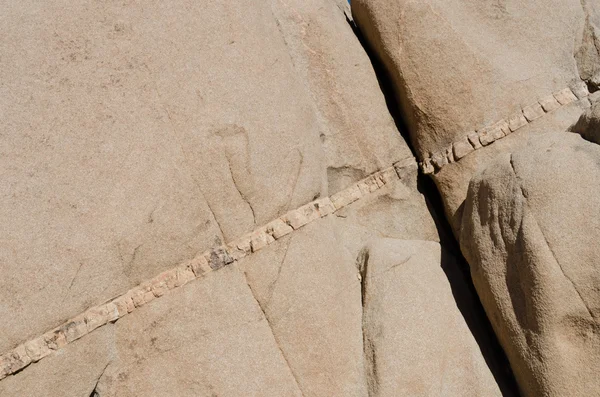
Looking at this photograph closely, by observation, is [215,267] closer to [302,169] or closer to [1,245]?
[302,169]

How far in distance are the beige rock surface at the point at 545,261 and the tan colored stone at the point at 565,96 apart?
0.83 metres

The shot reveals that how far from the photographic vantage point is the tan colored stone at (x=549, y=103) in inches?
209

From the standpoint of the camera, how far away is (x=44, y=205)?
163 inches

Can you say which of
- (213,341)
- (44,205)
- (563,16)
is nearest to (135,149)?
(44,205)

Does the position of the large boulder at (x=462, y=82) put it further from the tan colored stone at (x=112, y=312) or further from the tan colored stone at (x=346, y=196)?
the tan colored stone at (x=112, y=312)

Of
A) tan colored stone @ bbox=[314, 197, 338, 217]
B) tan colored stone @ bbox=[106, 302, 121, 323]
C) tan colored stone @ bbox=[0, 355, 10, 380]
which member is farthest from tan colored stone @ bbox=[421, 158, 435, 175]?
tan colored stone @ bbox=[0, 355, 10, 380]

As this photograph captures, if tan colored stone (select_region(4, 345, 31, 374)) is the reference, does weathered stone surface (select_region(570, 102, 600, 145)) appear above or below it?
below

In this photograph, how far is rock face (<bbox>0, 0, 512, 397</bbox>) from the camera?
4.12 m

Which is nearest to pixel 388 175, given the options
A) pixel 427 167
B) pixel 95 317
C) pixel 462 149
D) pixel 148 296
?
pixel 427 167

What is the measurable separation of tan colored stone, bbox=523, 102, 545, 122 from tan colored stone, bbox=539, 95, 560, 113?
0.03 m

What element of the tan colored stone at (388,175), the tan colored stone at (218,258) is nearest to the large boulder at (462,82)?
the tan colored stone at (388,175)

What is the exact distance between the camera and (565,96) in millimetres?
5395

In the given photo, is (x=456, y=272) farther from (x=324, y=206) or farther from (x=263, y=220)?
(x=263, y=220)

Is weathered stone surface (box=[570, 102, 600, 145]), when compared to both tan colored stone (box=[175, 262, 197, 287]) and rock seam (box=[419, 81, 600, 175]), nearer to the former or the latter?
rock seam (box=[419, 81, 600, 175])
